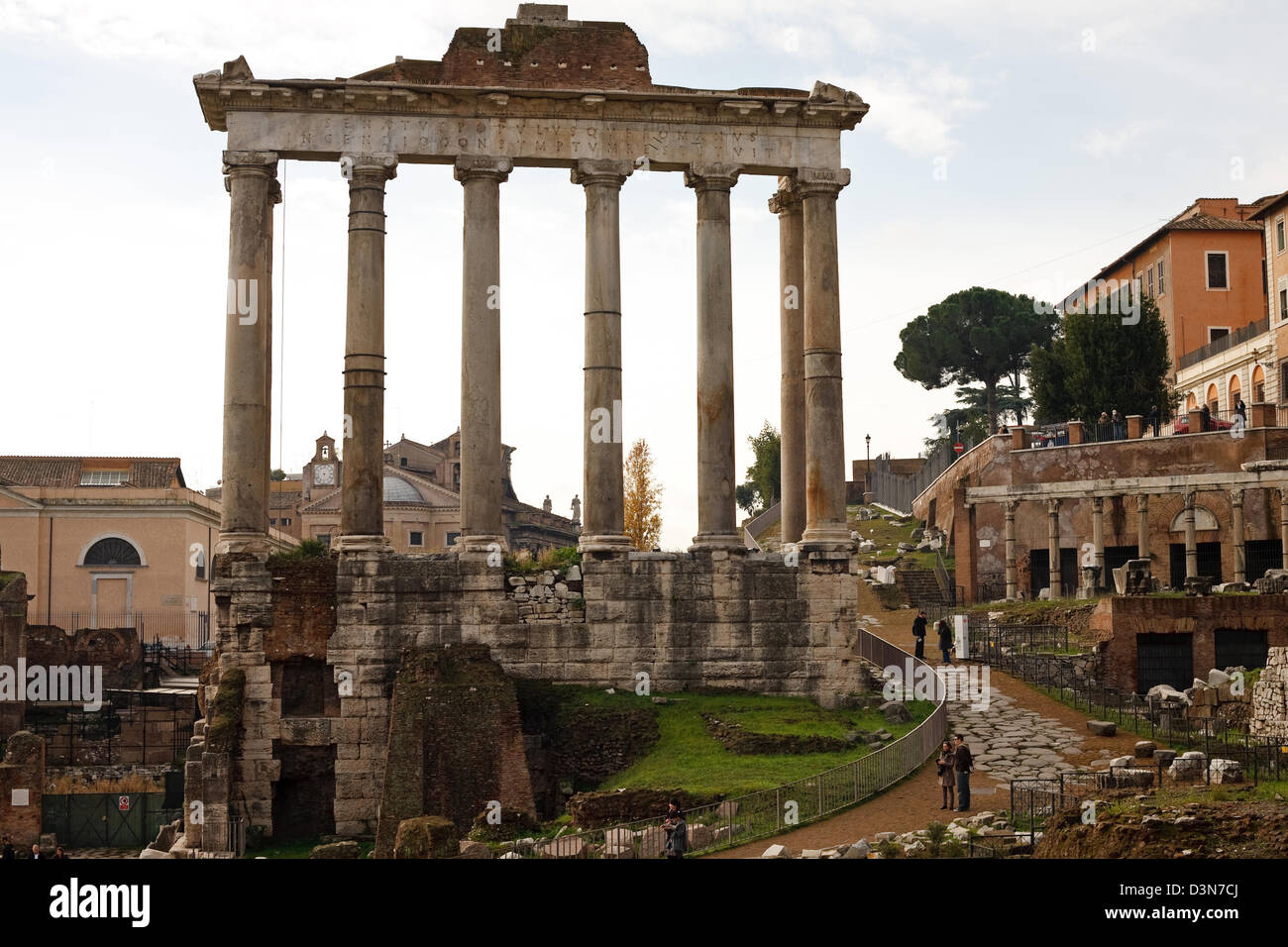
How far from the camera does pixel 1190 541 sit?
153 feet

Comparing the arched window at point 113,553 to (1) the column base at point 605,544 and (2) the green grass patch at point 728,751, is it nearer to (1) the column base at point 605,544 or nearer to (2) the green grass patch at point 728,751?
(1) the column base at point 605,544

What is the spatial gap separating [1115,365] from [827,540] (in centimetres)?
2977

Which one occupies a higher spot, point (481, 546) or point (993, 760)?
point (481, 546)

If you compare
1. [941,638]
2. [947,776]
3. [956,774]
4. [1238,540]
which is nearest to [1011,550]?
[1238,540]

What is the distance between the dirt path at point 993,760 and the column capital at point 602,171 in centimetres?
1232

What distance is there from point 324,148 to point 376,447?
19.2 ft

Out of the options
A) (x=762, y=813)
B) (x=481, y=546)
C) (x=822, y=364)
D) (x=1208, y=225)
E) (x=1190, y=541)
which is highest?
(x=1208, y=225)

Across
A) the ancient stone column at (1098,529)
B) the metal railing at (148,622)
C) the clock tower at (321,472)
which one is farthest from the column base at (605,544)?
the clock tower at (321,472)

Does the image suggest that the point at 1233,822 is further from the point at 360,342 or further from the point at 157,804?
the point at 157,804

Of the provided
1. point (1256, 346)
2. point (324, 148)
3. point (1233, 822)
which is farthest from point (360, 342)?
point (1256, 346)

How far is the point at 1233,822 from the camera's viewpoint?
644 inches

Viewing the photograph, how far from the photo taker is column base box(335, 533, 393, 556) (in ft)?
93.8

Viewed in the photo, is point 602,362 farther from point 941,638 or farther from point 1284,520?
point 1284,520

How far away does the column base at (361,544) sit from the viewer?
28.6 metres
